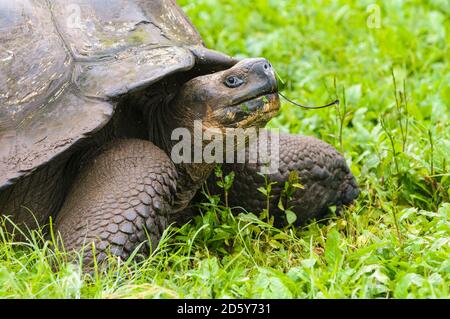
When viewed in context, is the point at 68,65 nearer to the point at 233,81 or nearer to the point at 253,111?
the point at 233,81

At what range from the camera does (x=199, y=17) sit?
8078 millimetres

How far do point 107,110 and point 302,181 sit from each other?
1378 mm

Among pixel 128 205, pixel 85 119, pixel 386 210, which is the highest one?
pixel 85 119

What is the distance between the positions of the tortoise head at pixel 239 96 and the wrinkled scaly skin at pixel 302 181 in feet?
1.83

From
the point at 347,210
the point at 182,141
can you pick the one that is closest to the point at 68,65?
the point at 182,141

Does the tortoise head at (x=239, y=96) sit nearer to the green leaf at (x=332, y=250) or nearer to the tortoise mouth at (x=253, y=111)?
the tortoise mouth at (x=253, y=111)

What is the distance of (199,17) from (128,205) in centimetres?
411

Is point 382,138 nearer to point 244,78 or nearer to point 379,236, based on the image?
point 379,236

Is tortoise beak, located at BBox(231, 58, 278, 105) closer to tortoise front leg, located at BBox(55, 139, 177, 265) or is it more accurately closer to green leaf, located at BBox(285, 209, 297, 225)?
tortoise front leg, located at BBox(55, 139, 177, 265)

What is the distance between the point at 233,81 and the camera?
4496mm

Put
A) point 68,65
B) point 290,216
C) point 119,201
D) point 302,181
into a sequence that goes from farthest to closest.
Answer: point 302,181 < point 290,216 < point 68,65 < point 119,201

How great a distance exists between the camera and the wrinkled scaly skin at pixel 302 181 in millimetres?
5094

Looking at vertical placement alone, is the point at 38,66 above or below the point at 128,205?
above
